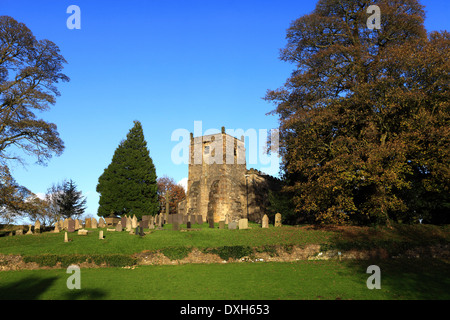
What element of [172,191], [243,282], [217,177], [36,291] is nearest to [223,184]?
[217,177]

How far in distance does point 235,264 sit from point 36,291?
27.6ft

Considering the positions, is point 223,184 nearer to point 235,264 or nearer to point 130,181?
point 130,181

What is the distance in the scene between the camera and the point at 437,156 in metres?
18.7

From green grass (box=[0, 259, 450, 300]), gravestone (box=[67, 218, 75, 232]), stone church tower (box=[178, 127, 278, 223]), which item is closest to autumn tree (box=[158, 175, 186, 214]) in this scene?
stone church tower (box=[178, 127, 278, 223])

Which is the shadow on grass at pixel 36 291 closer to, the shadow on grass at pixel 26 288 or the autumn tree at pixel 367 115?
the shadow on grass at pixel 26 288

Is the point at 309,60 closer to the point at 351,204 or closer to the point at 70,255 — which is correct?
the point at 351,204

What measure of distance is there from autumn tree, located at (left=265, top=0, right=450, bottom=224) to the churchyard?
207 cm

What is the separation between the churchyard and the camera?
11.2 metres

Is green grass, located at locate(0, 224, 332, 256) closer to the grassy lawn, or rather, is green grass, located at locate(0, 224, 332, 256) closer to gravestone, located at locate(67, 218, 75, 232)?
the grassy lawn

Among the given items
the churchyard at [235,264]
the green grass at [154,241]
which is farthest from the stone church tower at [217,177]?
the green grass at [154,241]

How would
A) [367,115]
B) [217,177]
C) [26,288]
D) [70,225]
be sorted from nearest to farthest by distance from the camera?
[26,288] → [367,115] → [70,225] → [217,177]

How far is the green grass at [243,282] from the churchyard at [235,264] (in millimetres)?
34

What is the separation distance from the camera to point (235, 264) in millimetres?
16438
